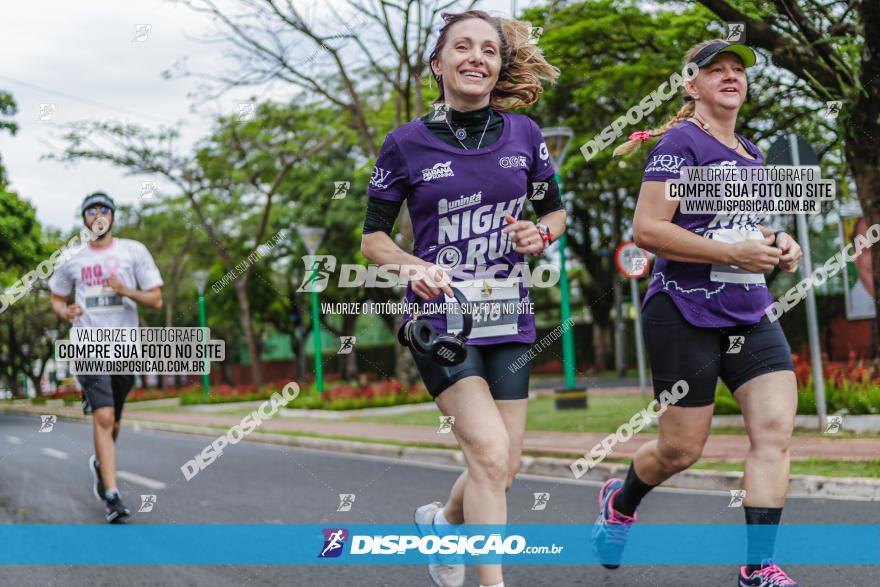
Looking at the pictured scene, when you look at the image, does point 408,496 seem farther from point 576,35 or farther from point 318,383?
point 318,383

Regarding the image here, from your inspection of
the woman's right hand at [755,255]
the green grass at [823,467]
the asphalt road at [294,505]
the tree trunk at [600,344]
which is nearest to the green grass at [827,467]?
the green grass at [823,467]

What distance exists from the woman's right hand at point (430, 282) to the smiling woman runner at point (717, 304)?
33.2 inches

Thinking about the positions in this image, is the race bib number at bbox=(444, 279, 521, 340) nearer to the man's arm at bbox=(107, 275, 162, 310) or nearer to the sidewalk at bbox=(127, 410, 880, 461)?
the man's arm at bbox=(107, 275, 162, 310)

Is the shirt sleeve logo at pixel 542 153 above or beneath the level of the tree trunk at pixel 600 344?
above

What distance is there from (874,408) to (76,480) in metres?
7.57

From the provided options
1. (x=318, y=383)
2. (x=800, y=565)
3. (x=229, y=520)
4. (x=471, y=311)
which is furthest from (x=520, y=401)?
(x=318, y=383)

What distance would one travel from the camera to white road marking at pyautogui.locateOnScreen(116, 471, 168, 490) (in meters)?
8.09

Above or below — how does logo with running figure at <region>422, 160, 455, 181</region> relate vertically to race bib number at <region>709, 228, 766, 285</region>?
above

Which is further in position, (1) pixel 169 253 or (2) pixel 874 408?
(1) pixel 169 253

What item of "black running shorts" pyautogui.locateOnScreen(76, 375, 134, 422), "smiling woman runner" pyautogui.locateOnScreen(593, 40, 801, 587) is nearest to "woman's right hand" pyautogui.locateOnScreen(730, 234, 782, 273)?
"smiling woman runner" pyautogui.locateOnScreen(593, 40, 801, 587)

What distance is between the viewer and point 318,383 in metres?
21.3

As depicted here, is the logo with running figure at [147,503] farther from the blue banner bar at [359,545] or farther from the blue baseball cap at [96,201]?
the blue baseball cap at [96,201]

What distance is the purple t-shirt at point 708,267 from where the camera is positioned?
3.46 m

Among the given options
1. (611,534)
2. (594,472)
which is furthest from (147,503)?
(611,534)
